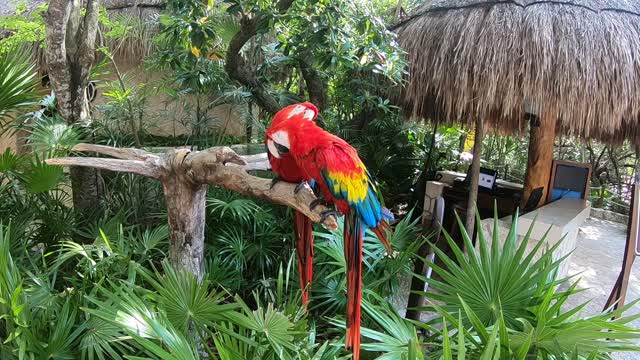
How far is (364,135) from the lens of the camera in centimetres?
396

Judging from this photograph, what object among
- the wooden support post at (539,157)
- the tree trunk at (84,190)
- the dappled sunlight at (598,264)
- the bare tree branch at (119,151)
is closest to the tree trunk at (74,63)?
the tree trunk at (84,190)

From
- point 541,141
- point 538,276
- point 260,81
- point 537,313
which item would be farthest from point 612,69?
point 260,81

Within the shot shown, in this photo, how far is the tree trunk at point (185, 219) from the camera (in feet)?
5.19

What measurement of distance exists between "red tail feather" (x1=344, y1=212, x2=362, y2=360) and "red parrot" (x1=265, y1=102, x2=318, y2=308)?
9.9 inches

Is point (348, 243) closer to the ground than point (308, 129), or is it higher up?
closer to the ground

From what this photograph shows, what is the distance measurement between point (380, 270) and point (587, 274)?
2.85 m

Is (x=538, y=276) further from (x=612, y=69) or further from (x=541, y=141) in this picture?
(x=541, y=141)

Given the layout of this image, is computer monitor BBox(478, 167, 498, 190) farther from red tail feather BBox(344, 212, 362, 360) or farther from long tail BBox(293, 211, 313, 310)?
red tail feather BBox(344, 212, 362, 360)

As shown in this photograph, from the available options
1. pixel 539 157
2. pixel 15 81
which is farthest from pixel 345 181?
pixel 539 157

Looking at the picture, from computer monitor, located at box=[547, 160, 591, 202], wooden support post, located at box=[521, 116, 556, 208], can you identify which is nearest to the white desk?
wooden support post, located at box=[521, 116, 556, 208]

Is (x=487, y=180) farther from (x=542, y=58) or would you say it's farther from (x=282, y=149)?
(x=282, y=149)

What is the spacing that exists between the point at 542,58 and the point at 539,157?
164 centimetres

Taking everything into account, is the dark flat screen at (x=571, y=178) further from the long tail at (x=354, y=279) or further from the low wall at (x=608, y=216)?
the long tail at (x=354, y=279)

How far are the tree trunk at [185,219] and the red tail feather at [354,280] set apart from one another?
708mm
